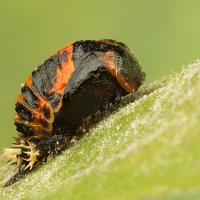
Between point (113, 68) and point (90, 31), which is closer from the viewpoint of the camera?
point (113, 68)

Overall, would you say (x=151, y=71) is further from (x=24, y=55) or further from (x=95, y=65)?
(x=95, y=65)

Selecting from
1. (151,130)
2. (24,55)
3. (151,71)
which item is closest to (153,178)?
(151,130)

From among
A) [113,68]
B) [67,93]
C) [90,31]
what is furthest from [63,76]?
[90,31]

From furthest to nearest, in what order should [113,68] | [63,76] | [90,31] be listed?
[90,31] < [113,68] < [63,76]

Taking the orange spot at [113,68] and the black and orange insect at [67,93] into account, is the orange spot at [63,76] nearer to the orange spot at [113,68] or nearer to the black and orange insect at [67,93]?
the black and orange insect at [67,93]

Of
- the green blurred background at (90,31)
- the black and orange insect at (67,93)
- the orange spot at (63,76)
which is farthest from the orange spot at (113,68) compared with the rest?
the green blurred background at (90,31)

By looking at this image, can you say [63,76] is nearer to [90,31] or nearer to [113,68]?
[113,68]
